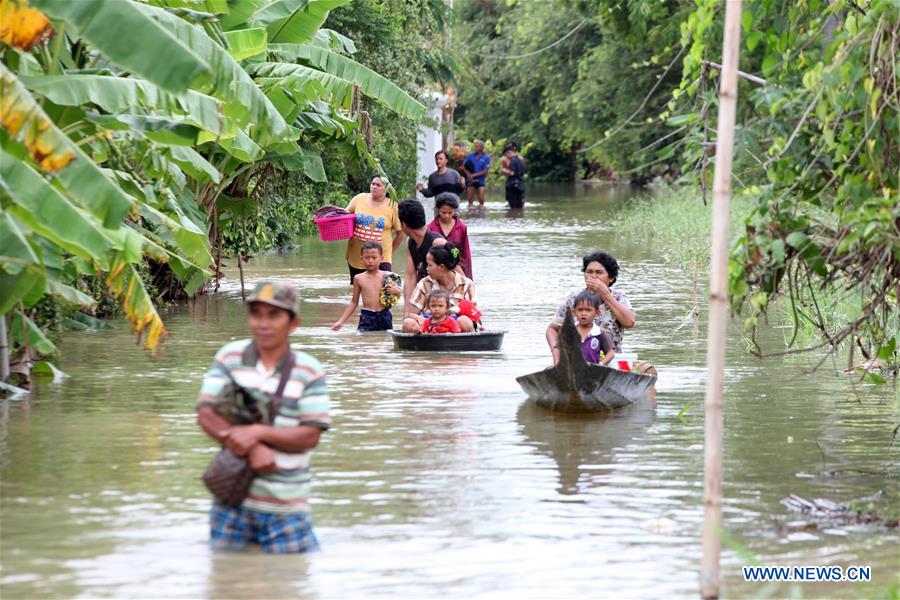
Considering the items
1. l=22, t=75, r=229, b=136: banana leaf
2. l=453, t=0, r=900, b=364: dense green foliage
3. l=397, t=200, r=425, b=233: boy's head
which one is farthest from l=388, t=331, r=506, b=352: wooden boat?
l=453, t=0, r=900, b=364: dense green foliage

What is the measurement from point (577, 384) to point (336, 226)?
7476 millimetres

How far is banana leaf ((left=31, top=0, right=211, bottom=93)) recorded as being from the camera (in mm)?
9828

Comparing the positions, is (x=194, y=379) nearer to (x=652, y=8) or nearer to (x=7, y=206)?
(x=7, y=206)

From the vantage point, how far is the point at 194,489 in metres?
9.32

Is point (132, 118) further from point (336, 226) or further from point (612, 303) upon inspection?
point (336, 226)

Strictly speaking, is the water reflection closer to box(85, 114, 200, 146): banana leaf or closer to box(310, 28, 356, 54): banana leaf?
box(85, 114, 200, 146): banana leaf

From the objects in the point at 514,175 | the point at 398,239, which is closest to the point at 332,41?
the point at 398,239

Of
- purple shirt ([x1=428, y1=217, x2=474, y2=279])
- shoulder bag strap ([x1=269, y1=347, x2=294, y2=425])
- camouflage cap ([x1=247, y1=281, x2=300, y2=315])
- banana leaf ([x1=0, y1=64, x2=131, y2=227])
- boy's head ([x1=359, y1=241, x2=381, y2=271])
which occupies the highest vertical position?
banana leaf ([x1=0, y1=64, x2=131, y2=227])

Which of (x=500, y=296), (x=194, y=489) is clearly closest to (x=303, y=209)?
(x=500, y=296)

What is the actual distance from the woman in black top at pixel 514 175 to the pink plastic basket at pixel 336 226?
26376 mm

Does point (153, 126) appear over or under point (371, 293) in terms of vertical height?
over

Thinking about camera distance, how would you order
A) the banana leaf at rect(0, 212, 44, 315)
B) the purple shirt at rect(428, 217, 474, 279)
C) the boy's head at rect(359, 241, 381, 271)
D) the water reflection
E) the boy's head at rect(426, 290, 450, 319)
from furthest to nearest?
the boy's head at rect(359, 241, 381, 271) < the purple shirt at rect(428, 217, 474, 279) < the boy's head at rect(426, 290, 450, 319) < the water reflection < the banana leaf at rect(0, 212, 44, 315)

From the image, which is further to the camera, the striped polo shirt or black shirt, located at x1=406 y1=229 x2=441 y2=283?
black shirt, located at x1=406 y1=229 x2=441 y2=283

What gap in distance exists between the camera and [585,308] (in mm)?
12609
